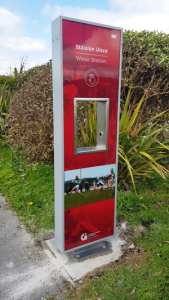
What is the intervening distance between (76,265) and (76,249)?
0.17 meters

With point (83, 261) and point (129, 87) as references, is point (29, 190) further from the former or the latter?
point (129, 87)

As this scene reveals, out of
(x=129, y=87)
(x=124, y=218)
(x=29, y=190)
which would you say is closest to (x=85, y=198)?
(x=124, y=218)

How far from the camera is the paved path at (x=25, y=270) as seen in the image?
214cm

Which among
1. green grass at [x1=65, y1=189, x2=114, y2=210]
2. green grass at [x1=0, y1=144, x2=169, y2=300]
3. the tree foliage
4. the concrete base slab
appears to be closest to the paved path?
the concrete base slab

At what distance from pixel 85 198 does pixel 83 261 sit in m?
0.69

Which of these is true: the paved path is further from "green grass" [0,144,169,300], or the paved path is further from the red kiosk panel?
the red kiosk panel

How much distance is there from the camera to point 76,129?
7.25ft

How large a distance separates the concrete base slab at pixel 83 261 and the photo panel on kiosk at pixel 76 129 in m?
0.17

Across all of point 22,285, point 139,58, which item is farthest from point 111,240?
point 139,58

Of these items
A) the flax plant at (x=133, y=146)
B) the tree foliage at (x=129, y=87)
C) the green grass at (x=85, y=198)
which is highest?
the tree foliage at (x=129, y=87)

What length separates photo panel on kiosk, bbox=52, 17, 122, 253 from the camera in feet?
6.87

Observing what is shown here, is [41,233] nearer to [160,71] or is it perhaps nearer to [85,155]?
[85,155]

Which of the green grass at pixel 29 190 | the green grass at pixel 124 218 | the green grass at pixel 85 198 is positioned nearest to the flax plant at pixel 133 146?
the green grass at pixel 124 218

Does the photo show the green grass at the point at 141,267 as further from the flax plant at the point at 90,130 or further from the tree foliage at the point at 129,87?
the tree foliage at the point at 129,87
